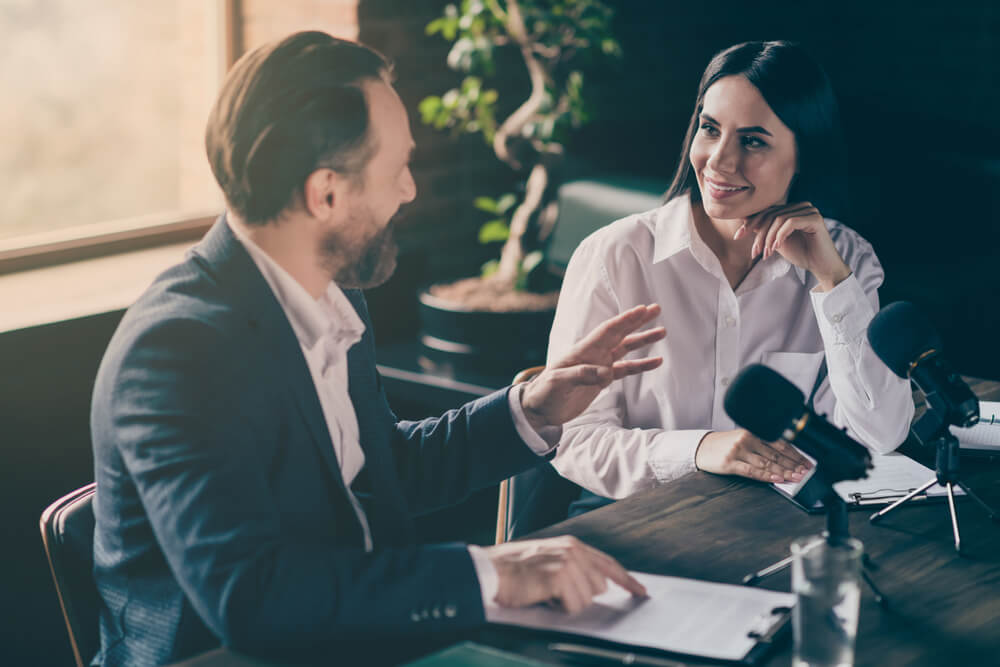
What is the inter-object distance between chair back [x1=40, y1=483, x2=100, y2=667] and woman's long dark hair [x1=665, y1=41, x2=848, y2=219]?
1.21 metres

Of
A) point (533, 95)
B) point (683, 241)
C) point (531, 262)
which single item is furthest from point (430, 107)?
point (683, 241)

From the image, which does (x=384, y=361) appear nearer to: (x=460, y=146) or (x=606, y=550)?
(x=460, y=146)

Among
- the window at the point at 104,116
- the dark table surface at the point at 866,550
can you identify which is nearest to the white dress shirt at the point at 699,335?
the dark table surface at the point at 866,550

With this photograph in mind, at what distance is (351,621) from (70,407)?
67.7 inches

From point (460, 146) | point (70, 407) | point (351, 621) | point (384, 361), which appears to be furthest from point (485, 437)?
point (460, 146)

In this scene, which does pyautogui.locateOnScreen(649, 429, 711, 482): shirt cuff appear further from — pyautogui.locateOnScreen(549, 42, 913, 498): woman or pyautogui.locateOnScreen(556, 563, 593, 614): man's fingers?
pyautogui.locateOnScreen(556, 563, 593, 614): man's fingers

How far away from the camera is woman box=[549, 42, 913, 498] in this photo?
189cm

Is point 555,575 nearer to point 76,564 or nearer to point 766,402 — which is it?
point 766,402

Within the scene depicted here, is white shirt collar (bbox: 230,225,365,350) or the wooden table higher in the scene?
white shirt collar (bbox: 230,225,365,350)

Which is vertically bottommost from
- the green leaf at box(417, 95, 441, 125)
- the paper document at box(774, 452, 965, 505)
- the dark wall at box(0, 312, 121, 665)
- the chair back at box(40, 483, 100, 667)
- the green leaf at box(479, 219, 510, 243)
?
the dark wall at box(0, 312, 121, 665)

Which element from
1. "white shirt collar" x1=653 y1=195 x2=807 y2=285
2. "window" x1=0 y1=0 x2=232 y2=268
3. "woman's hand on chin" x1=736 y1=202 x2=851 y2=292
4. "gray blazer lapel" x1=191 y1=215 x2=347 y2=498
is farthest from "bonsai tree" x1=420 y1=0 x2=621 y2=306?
"gray blazer lapel" x1=191 y1=215 x2=347 y2=498

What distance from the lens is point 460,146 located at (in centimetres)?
368

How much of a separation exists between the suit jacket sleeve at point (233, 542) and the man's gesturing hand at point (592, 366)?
0.39 metres

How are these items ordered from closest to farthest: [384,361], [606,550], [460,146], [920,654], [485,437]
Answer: [920,654], [606,550], [485,437], [384,361], [460,146]
